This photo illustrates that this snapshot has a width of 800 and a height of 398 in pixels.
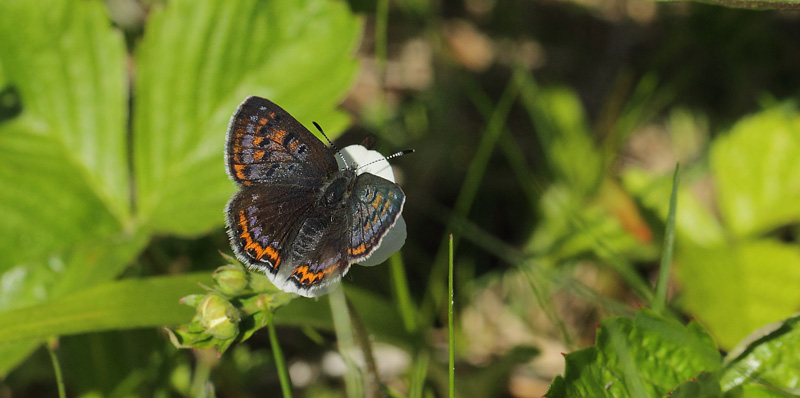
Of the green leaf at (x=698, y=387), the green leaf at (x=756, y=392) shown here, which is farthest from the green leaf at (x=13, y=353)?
the green leaf at (x=756, y=392)

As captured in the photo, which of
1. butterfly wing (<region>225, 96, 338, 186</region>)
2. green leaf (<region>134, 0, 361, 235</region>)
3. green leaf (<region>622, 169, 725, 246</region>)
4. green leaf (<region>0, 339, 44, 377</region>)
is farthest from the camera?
green leaf (<region>622, 169, 725, 246</region>)

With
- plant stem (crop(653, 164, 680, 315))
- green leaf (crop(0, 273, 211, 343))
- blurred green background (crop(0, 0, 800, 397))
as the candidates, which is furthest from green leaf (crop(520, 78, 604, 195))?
green leaf (crop(0, 273, 211, 343))

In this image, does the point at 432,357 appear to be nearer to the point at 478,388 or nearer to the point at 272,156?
the point at 478,388

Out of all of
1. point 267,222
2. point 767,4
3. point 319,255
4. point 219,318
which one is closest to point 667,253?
point 767,4

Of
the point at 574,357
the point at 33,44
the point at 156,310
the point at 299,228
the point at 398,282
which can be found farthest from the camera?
the point at 33,44

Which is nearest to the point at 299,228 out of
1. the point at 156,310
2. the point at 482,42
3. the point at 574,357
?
the point at 156,310

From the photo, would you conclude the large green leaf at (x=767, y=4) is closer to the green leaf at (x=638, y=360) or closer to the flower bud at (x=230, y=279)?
the green leaf at (x=638, y=360)

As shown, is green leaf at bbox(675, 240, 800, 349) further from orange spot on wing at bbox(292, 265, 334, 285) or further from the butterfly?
orange spot on wing at bbox(292, 265, 334, 285)
